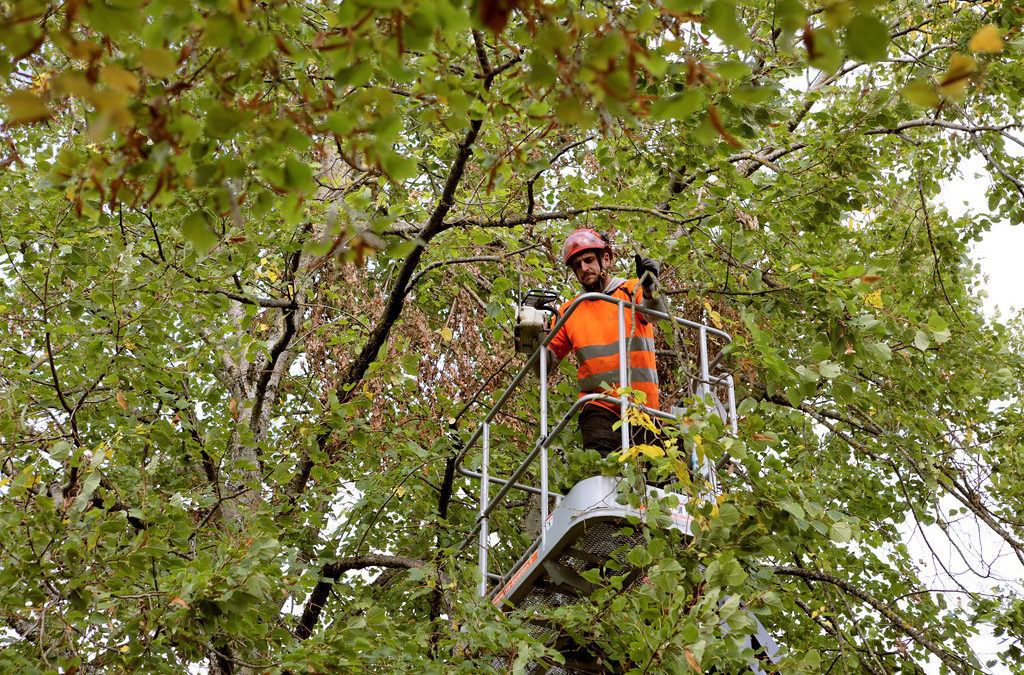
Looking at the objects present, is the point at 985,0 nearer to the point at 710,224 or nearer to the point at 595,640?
the point at 710,224

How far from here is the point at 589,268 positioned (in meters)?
6.21

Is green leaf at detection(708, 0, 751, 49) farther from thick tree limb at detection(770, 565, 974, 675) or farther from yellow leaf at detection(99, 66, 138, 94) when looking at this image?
thick tree limb at detection(770, 565, 974, 675)

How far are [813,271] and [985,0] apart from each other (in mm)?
2927

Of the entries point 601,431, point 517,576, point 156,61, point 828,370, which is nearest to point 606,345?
point 601,431

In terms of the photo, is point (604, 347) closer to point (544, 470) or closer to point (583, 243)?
point (583, 243)

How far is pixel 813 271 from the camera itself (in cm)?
507

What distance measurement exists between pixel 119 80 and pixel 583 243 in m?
4.37

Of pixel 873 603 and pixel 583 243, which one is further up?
pixel 583 243

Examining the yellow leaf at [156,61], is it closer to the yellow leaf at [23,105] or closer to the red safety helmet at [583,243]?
the yellow leaf at [23,105]

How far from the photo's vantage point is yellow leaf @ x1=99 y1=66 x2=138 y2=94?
2010mm

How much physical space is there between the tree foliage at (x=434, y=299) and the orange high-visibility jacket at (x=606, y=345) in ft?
1.74

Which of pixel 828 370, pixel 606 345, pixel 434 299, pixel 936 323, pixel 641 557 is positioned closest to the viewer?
pixel 641 557

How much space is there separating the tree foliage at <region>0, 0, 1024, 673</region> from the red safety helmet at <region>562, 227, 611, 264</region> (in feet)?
0.75

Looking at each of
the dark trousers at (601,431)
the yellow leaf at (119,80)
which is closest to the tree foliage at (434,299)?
the yellow leaf at (119,80)
